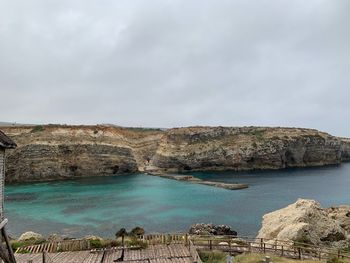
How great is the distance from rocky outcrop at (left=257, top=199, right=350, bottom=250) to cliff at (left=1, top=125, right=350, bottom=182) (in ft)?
240

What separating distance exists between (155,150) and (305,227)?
10640 cm

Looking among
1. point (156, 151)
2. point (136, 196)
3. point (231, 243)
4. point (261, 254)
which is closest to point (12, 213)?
point (136, 196)

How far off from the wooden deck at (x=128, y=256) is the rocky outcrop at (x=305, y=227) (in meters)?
10.5

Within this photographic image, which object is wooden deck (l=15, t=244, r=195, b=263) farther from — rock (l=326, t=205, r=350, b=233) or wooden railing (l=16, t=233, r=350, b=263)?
rock (l=326, t=205, r=350, b=233)

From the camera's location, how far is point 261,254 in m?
24.9

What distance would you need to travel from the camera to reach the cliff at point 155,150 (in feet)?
317

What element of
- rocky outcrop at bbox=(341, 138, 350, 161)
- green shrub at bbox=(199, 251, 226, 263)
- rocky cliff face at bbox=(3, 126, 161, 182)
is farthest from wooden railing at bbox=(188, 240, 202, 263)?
rocky outcrop at bbox=(341, 138, 350, 161)

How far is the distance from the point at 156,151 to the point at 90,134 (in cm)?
3070

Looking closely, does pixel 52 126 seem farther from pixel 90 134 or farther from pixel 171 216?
pixel 171 216

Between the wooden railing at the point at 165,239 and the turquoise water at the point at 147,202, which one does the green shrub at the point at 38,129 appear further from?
the wooden railing at the point at 165,239

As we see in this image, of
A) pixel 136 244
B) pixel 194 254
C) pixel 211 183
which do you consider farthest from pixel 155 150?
pixel 194 254

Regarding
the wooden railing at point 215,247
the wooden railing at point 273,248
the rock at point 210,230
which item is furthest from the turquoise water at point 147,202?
the wooden railing at point 215,247

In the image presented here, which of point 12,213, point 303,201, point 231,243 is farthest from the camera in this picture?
point 12,213

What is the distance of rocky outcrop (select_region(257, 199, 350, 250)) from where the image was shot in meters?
30.6
